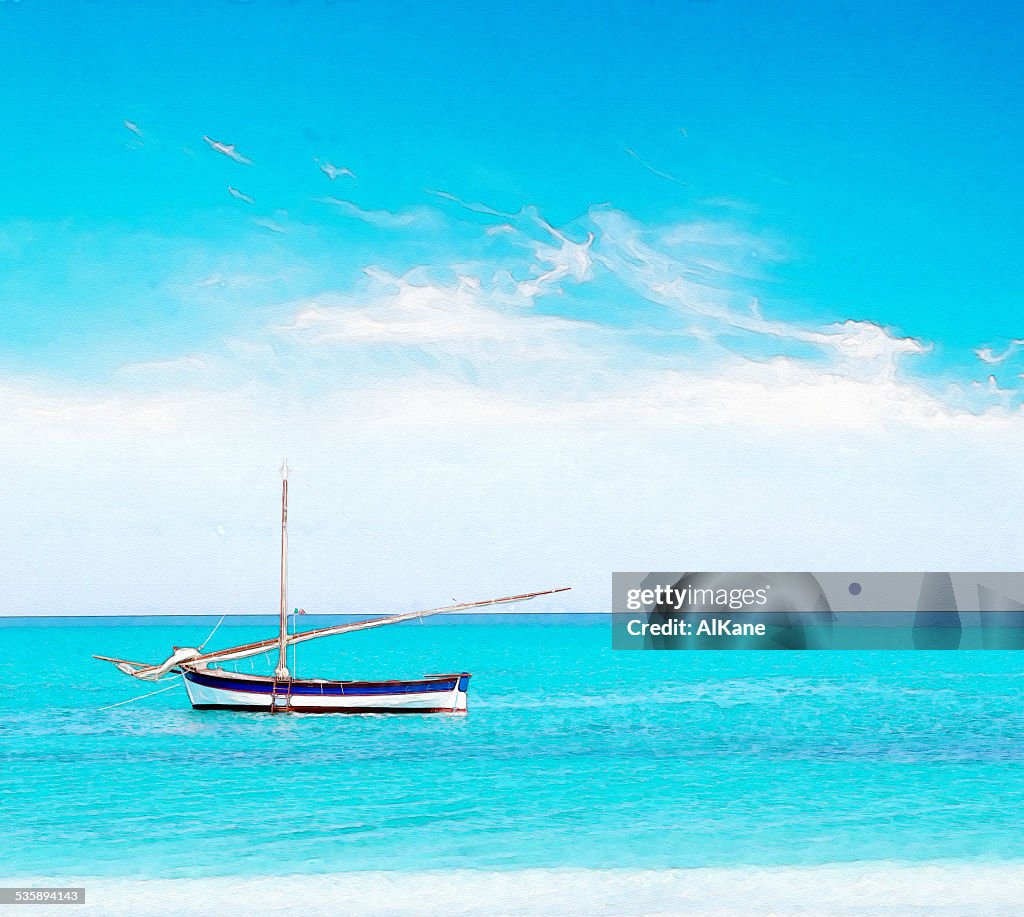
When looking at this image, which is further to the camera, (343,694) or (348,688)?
(343,694)

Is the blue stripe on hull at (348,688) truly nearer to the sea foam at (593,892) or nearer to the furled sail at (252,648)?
the furled sail at (252,648)

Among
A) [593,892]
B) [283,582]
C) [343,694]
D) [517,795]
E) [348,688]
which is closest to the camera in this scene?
[593,892]

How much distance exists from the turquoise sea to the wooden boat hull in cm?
77

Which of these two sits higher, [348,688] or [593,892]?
[348,688]

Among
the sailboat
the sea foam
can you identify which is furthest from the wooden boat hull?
the sea foam

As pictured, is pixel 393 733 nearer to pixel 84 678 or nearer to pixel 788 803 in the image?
pixel 788 803

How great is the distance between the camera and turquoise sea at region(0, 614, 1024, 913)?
18.7 metres

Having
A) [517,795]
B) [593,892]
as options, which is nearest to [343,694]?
[517,795]

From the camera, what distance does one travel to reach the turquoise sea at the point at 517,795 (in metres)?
18.7

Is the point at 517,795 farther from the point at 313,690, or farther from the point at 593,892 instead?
the point at 313,690

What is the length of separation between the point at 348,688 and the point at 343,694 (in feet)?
1.19

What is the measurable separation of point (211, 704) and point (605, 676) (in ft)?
127

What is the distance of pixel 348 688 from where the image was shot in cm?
4047

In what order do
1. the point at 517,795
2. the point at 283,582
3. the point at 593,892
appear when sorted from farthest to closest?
the point at 283,582 < the point at 517,795 < the point at 593,892
